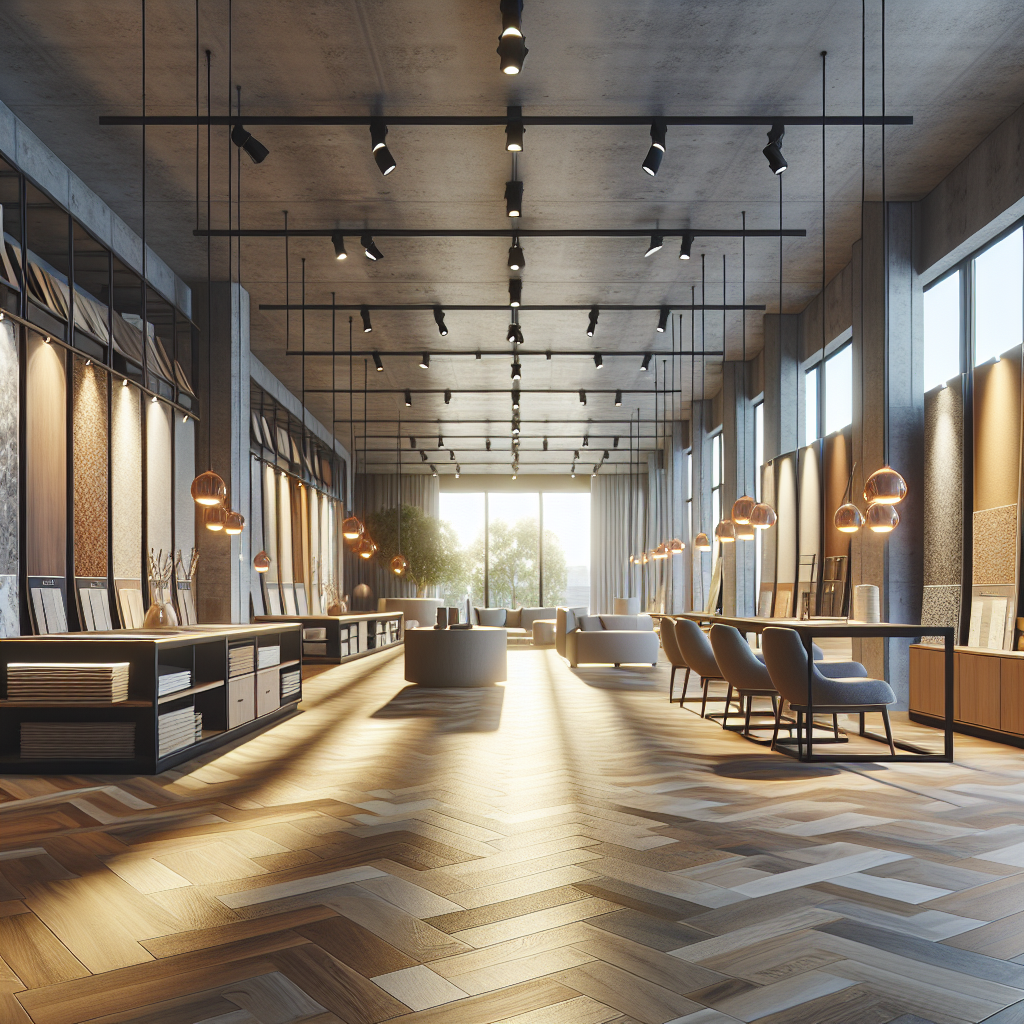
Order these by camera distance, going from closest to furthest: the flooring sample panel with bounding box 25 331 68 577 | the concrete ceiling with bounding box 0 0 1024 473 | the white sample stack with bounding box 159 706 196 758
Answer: the white sample stack with bounding box 159 706 196 758
the concrete ceiling with bounding box 0 0 1024 473
the flooring sample panel with bounding box 25 331 68 577

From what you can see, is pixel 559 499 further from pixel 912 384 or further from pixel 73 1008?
pixel 73 1008

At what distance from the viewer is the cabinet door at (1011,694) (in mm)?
6266

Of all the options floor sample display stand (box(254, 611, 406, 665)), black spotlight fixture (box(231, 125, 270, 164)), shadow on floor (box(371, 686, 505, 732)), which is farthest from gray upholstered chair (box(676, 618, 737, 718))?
floor sample display stand (box(254, 611, 406, 665))

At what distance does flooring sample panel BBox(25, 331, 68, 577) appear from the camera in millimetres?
6859

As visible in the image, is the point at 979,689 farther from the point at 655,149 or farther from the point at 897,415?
the point at 655,149

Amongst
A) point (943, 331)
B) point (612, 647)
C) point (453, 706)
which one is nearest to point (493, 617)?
point (612, 647)

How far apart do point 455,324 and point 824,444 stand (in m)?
4.92

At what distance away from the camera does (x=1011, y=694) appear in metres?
6.39

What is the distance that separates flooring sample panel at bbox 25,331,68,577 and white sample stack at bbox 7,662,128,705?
1.90 m

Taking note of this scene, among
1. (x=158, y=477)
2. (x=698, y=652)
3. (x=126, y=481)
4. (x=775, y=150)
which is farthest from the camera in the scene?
(x=158, y=477)

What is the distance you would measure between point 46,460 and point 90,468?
0.73 meters

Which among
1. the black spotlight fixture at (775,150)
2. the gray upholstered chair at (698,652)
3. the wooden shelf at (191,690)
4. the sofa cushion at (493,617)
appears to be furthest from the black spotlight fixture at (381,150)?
the sofa cushion at (493,617)

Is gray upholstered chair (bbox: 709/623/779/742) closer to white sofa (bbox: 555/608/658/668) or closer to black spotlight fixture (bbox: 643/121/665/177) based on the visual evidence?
black spotlight fixture (bbox: 643/121/665/177)

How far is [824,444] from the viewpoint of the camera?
1046cm
